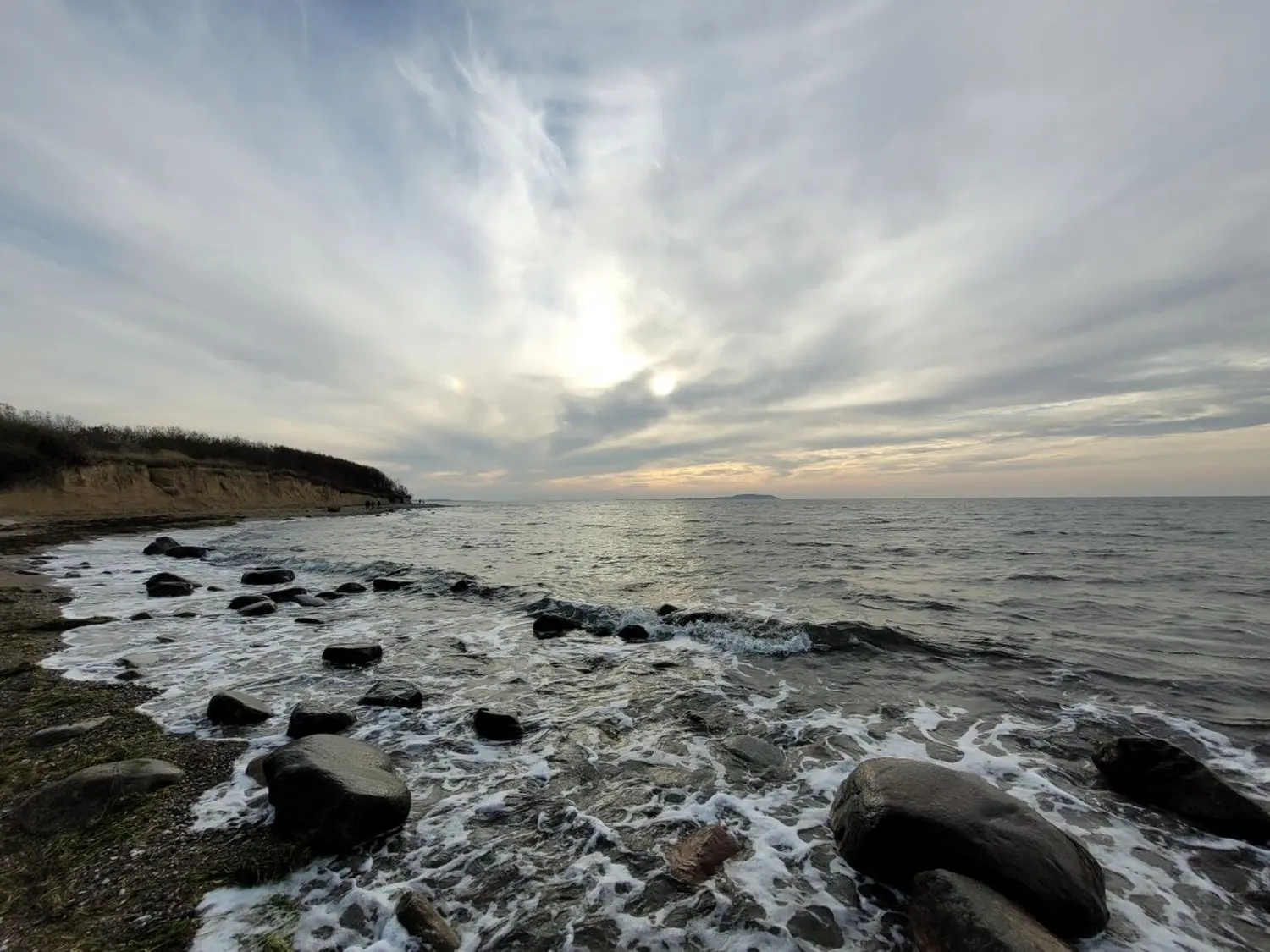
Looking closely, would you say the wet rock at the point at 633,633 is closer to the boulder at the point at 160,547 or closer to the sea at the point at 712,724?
the sea at the point at 712,724

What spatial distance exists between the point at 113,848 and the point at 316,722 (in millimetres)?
2514

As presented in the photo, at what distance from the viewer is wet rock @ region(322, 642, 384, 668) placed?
994 centimetres

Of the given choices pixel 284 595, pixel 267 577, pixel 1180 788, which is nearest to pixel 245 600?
pixel 284 595

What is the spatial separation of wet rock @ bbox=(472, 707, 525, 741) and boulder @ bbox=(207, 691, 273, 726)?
305 cm

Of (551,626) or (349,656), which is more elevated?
(349,656)

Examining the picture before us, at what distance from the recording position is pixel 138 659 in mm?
9750

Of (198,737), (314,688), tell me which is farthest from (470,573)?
(198,737)

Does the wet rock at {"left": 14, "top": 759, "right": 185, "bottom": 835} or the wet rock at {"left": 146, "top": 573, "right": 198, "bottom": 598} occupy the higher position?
the wet rock at {"left": 146, "top": 573, "right": 198, "bottom": 598}

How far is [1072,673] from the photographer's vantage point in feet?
31.6

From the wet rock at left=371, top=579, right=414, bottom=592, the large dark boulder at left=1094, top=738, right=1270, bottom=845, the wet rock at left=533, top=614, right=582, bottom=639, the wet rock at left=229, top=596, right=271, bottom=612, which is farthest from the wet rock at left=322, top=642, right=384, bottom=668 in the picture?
the large dark boulder at left=1094, top=738, right=1270, bottom=845

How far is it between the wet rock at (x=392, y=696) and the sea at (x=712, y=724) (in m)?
0.26

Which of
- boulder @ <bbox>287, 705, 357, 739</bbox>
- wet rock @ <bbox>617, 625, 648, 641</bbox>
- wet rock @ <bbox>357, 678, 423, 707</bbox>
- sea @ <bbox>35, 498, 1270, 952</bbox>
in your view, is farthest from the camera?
wet rock @ <bbox>617, 625, 648, 641</bbox>

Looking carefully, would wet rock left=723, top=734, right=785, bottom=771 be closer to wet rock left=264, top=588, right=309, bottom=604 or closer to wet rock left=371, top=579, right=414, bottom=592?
wet rock left=264, top=588, right=309, bottom=604

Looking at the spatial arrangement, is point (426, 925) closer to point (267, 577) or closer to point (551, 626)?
point (551, 626)
